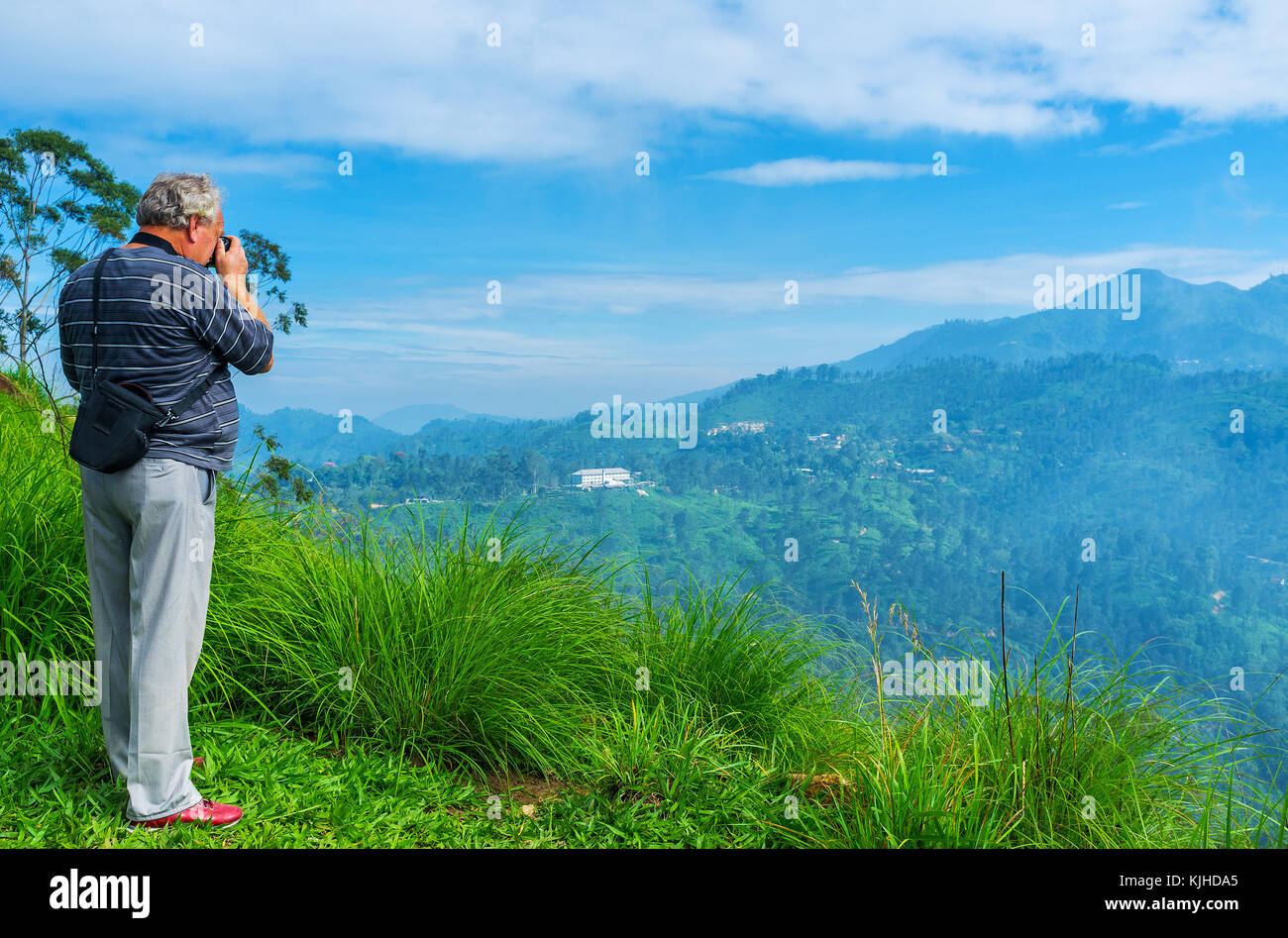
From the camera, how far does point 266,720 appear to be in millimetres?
3369

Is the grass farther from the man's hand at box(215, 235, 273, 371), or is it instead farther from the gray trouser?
the man's hand at box(215, 235, 273, 371)

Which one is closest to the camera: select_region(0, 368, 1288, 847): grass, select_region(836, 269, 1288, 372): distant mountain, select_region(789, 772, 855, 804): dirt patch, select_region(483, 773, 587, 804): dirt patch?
select_region(0, 368, 1288, 847): grass

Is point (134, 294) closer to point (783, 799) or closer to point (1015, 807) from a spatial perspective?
point (783, 799)

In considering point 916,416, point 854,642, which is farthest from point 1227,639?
point 854,642

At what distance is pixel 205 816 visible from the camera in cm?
254

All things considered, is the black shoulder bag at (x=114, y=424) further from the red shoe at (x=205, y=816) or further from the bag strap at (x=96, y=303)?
the red shoe at (x=205, y=816)

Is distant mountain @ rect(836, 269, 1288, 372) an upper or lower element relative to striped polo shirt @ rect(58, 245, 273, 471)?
upper

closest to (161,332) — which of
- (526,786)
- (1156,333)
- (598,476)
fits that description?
(526,786)

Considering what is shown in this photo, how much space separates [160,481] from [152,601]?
0.38 m

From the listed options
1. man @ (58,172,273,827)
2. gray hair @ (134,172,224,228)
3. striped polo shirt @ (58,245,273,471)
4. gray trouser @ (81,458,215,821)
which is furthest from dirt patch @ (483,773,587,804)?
gray hair @ (134,172,224,228)

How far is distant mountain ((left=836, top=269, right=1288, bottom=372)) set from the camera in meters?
158

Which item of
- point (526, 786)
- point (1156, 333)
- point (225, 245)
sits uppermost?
point (1156, 333)

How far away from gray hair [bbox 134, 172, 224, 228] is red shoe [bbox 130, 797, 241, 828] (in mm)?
1863

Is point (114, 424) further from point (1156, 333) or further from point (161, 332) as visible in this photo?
point (1156, 333)
